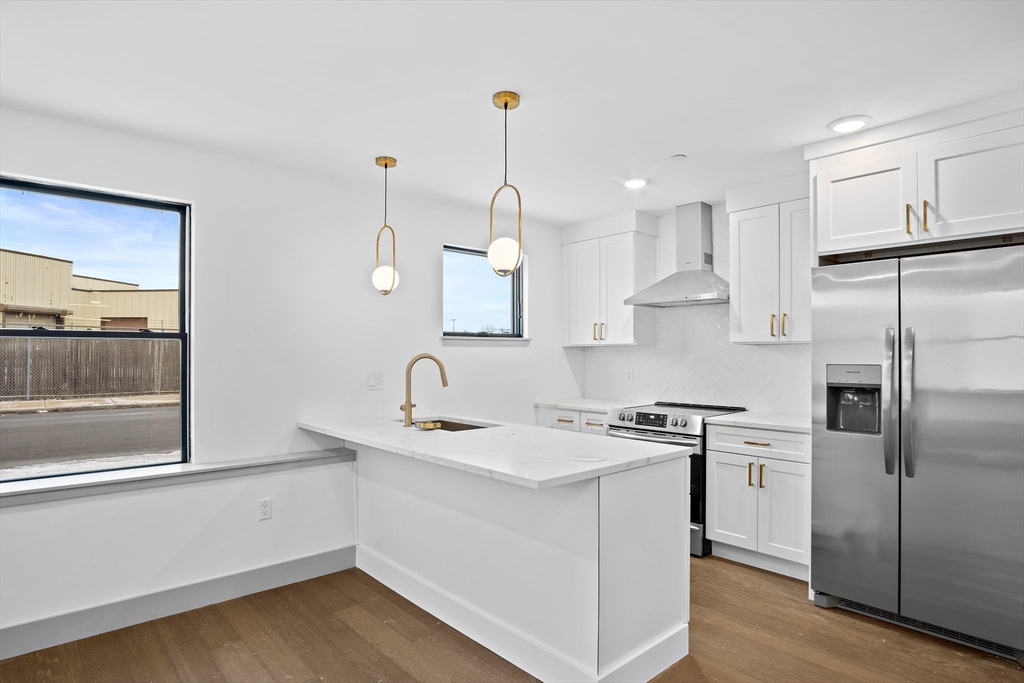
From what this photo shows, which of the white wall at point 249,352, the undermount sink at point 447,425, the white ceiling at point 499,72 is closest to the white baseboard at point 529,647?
the undermount sink at point 447,425

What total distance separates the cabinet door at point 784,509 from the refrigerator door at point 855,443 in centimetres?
31

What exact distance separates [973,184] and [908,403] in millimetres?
1056

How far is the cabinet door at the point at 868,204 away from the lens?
287 cm

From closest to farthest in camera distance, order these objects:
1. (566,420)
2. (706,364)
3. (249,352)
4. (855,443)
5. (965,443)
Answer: (965,443) → (855,443) → (249,352) → (706,364) → (566,420)

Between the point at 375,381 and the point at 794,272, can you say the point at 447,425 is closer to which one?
the point at 375,381

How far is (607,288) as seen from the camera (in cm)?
492

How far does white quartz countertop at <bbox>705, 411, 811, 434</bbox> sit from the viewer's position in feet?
11.5

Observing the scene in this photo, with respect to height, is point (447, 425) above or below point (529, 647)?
above

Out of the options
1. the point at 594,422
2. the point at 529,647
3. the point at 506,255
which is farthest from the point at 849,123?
the point at 529,647

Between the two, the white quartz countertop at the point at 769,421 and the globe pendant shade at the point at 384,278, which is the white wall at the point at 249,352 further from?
the white quartz countertop at the point at 769,421

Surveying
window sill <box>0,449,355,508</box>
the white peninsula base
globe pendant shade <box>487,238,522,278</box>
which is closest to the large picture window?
window sill <box>0,449,355,508</box>

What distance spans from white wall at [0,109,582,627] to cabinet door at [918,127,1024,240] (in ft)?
9.57

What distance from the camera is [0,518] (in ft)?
8.61

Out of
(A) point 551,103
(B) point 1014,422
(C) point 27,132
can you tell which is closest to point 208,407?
(C) point 27,132
